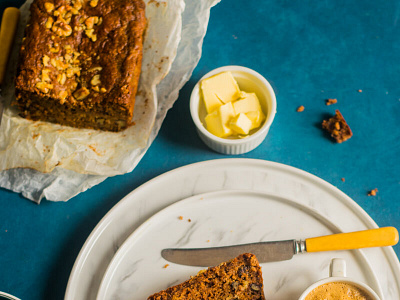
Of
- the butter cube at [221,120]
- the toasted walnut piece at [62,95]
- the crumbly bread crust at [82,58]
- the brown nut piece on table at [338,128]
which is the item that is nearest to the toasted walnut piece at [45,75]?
the crumbly bread crust at [82,58]

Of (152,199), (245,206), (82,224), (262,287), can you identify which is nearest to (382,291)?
(262,287)

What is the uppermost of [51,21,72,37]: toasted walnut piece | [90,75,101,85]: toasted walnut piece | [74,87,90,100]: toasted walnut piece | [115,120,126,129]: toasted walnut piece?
[51,21,72,37]: toasted walnut piece

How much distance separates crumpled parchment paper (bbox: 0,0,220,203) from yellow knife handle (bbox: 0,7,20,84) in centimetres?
13

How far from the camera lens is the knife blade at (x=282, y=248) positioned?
8.36 feet

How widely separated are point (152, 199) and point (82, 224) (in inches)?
18.8

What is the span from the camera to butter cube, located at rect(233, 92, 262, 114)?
283cm

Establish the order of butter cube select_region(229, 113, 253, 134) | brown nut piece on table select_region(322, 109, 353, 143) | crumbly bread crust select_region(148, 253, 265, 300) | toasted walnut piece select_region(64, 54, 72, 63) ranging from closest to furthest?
crumbly bread crust select_region(148, 253, 265, 300), butter cube select_region(229, 113, 253, 134), toasted walnut piece select_region(64, 54, 72, 63), brown nut piece on table select_region(322, 109, 353, 143)

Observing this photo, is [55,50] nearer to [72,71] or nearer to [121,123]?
[72,71]

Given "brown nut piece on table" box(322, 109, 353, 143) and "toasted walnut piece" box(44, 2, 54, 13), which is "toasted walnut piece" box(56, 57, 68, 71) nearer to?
"toasted walnut piece" box(44, 2, 54, 13)

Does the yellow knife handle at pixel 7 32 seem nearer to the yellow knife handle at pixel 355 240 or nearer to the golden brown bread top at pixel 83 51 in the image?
the golden brown bread top at pixel 83 51

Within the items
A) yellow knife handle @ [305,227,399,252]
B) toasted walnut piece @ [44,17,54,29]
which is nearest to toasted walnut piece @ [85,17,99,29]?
toasted walnut piece @ [44,17,54,29]

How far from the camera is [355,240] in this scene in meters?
2.56

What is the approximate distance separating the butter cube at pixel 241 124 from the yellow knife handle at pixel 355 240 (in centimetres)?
73


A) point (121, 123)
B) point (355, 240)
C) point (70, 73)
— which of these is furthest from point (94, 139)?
point (355, 240)
